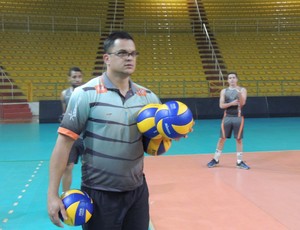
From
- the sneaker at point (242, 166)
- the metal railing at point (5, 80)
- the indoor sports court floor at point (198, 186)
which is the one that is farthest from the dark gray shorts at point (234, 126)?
the metal railing at point (5, 80)

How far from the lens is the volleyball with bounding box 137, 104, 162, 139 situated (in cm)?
214

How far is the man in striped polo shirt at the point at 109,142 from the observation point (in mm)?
2094

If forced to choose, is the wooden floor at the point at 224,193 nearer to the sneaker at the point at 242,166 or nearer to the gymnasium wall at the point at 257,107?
the sneaker at the point at 242,166

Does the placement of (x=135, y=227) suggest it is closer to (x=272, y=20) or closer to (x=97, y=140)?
(x=97, y=140)

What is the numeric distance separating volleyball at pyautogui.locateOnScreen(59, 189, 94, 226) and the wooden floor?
5.78 ft

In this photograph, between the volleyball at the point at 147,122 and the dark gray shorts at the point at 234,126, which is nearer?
the volleyball at the point at 147,122

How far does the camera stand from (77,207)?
209 centimetres

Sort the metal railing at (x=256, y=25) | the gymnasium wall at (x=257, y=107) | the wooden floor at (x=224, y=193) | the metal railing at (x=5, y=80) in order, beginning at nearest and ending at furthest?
the wooden floor at (x=224, y=193)
the gymnasium wall at (x=257, y=107)
the metal railing at (x=5, y=80)
the metal railing at (x=256, y=25)

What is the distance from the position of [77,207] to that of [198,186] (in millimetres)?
3331

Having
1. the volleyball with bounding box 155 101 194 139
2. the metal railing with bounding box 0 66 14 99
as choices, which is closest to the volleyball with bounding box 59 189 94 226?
the volleyball with bounding box 155 101 194 139

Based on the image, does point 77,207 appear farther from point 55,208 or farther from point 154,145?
point 154,145

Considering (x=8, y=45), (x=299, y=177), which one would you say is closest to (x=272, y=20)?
(x=8, y=45)

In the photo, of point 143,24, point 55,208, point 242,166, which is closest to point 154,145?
point 55,208

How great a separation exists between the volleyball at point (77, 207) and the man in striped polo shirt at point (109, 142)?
0.05m
